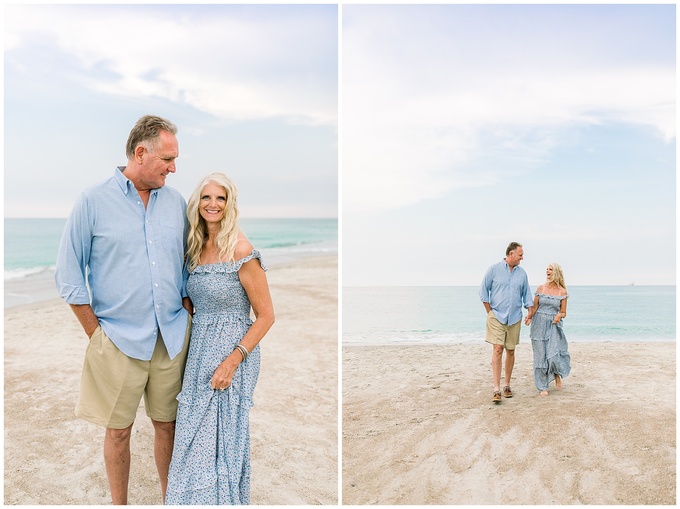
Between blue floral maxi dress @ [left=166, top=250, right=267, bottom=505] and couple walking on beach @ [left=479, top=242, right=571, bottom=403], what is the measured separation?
274cm

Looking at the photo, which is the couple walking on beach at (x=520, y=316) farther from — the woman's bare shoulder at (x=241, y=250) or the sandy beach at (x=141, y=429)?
the woman's bare shoulder at (x=241, y=250)

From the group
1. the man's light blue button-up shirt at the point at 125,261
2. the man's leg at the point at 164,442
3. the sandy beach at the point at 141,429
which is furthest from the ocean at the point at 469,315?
the man's light blue button-up shirt at the point at 125,261

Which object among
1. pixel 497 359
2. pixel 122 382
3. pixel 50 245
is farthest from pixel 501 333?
pixel 50 245

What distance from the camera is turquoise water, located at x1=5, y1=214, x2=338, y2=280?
1866cm

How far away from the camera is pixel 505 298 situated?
15.0 ft

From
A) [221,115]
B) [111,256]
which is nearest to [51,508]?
[111,256]

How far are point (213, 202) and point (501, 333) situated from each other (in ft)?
9.98

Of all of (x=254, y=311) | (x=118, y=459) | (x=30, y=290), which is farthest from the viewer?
(x=30, y=290)

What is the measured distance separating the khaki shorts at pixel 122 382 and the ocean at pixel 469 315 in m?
9.56

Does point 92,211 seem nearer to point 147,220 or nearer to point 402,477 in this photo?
point 147,220

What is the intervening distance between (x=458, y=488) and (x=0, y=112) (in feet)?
9.48

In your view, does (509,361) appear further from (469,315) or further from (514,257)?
(469,315)

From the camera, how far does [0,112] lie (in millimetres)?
2324

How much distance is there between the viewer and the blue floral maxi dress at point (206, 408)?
7.35 ft
